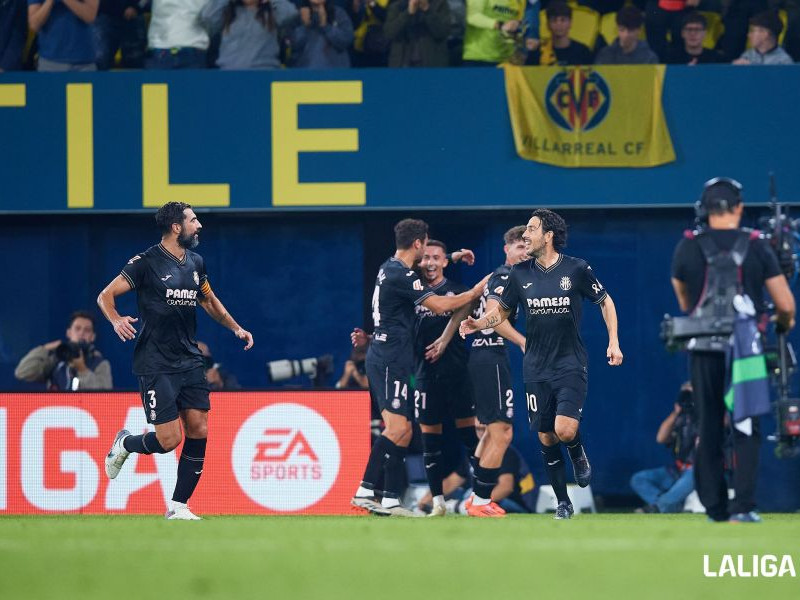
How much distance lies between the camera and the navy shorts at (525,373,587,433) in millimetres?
10273

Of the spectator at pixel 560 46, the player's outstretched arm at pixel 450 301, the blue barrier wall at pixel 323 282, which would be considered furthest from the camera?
the blue barrier wall at pixel 323 282

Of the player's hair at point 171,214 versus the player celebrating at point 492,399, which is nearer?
the player's hair at point 171,214

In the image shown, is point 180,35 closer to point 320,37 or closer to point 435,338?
point 320,37

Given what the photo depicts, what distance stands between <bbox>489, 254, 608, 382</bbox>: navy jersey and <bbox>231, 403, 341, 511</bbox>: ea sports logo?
2849mm

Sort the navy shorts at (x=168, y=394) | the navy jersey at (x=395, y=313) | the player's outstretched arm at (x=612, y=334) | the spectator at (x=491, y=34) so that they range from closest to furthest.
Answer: the player's outstretched arm at (x=612, y=334) → the navy shorts at (x=168, y=394) → the navy jersey at (x=395, y=313) → the spectator at (x=491, y=34)

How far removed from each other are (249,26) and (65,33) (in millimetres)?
1896

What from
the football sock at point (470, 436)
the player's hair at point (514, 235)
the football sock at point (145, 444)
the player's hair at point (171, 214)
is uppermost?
the player's hair at point (171, 214)

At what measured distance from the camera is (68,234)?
1619cm

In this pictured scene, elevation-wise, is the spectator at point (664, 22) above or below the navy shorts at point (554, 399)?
above

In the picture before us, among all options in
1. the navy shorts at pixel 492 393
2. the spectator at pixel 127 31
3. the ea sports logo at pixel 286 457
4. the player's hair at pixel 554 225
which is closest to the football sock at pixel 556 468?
the navy shorts at pixel 492 393

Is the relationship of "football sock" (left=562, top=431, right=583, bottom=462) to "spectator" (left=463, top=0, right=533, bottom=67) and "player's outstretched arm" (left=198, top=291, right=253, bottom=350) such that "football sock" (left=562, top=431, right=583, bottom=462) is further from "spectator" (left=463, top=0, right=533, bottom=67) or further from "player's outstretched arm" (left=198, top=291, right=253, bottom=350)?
"spectator" (left=463, top=0, right=533, bottom=67)

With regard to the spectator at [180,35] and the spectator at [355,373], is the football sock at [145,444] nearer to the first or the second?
the spectator at [355,373]

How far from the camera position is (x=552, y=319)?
10461 millimetres

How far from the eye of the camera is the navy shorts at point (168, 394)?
10.2m
